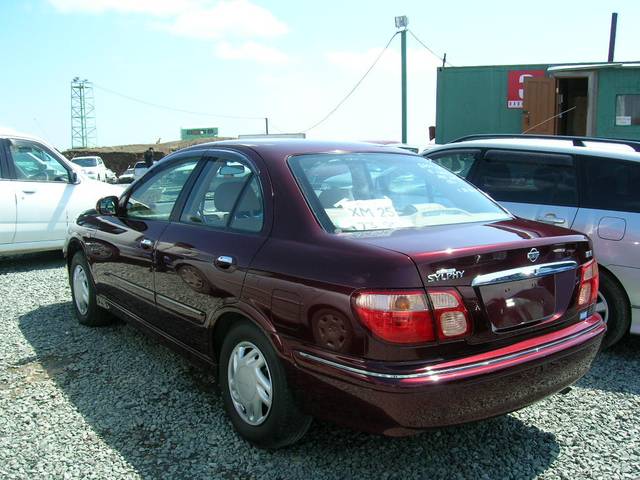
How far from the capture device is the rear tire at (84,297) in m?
4.82

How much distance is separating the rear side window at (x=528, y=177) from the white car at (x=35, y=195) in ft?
18.1

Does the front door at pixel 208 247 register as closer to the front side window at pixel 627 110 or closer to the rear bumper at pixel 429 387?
the rear bumper at pixel 429 387

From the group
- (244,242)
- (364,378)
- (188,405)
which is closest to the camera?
(364,378)

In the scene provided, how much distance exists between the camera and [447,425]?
2391mm

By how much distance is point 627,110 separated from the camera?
43.4ft

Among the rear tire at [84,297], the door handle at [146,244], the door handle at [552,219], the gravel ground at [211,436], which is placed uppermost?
the door handle at [552,219]

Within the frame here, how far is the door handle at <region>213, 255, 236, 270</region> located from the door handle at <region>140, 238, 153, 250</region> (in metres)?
0.84

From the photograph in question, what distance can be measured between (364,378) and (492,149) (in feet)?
11.0

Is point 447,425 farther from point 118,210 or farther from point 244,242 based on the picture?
point 118,210

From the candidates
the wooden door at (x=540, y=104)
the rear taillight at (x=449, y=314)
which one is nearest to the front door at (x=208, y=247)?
the rear taillight at (x=449, y=314)

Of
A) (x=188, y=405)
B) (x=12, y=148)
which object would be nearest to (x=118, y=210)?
(x=188, y=405)

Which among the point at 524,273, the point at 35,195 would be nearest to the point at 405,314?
the point at 524,273

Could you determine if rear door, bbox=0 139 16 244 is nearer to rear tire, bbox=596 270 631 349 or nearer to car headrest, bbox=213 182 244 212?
car headrest, bbox=213 182 244 212

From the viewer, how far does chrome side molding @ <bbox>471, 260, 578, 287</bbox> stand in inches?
97.3
